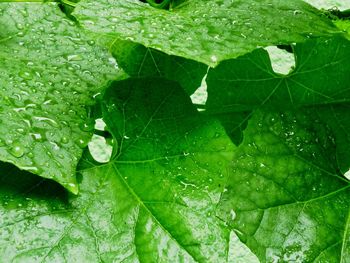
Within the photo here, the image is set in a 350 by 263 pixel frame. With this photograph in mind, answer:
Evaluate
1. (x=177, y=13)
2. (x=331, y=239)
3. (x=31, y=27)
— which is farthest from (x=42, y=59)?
(x=331, y=239)

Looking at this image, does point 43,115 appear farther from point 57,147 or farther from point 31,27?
point 31,27

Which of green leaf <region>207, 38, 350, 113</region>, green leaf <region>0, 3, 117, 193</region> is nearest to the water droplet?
green leaf <region>0, 3, 117, 193</region>

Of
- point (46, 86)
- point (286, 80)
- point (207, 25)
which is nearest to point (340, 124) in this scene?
point (286, 80)

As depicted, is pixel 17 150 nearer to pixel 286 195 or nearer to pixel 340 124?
pixel 286 195

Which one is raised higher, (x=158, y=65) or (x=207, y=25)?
(x=207, y=25)

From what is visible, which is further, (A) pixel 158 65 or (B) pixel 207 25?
(A) pixel 158 65
